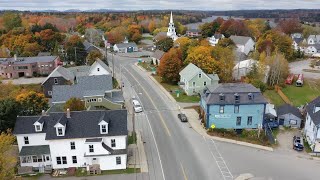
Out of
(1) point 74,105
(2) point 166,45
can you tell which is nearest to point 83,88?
(1) point 74,105

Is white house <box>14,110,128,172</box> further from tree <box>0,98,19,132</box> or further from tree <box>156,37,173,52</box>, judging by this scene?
tree <box>156,37,173,52</box>

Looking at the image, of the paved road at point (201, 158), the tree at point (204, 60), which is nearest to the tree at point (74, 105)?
the paved road at point (201, 158)

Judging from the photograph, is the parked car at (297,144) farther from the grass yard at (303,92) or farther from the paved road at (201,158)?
the grass yard at (303,92)

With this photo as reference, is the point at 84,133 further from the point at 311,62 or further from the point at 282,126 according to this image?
the point at 311,62

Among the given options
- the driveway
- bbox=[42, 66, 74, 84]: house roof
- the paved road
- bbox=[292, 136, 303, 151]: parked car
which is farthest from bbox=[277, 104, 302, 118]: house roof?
bbox=[42, 66, 74, 84]: house roof

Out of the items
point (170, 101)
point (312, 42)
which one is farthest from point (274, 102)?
point (312, 42)
